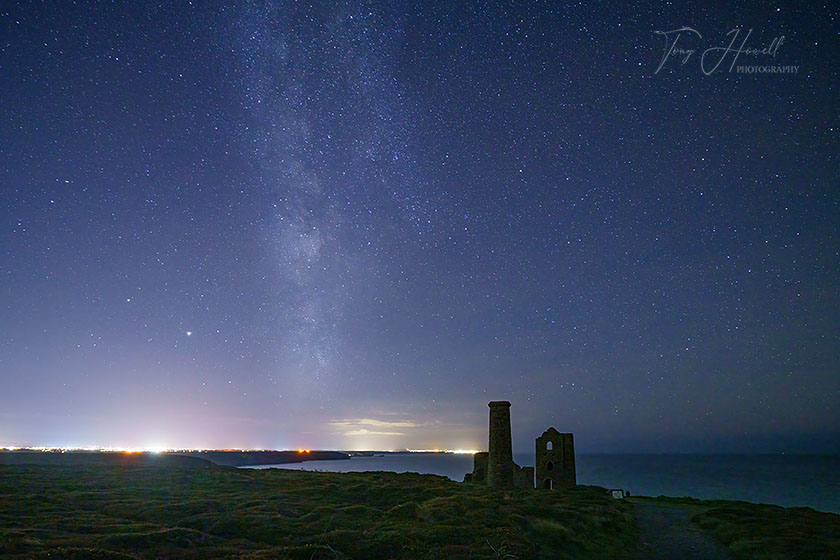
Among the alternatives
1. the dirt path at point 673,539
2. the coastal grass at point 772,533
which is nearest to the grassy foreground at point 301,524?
the dirt path at point 673,539

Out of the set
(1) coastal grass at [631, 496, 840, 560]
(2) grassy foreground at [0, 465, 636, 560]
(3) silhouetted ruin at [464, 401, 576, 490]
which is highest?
(3) silhouetted ruin at [464, 401, 576, 490]

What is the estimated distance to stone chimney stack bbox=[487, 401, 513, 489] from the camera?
3359cm

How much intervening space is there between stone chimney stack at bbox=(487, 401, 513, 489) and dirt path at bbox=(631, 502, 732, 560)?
27.7ft

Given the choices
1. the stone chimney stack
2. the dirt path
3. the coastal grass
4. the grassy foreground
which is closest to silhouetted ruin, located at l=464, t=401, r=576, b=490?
the stone chimney stack

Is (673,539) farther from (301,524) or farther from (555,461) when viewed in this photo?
(555,461)

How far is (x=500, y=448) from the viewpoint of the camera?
33.6 m

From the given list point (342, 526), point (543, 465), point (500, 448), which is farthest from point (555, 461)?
point (342, 526)

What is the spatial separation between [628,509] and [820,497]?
9037 centimetres

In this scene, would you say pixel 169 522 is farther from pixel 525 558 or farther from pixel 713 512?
pixel 713 512

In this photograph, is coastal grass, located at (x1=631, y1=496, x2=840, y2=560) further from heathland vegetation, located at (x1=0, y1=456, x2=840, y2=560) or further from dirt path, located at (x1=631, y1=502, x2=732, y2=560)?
dirt path, located at (x1=631, y1=502, x2=732, y2=560)

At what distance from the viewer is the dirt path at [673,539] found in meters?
18.6

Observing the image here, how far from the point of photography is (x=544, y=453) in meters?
41.3

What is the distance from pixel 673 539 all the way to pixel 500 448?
13.1 meters

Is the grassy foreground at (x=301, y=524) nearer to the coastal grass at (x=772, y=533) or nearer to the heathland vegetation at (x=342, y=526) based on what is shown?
the heathland vegetation at (x=342, y=526)
